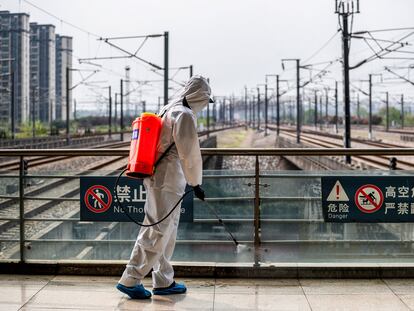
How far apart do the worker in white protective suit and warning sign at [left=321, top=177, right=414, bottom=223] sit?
4.83 ft

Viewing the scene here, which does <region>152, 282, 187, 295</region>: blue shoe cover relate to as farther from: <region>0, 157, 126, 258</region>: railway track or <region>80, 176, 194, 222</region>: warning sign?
<region>0, 157, 126, 258</region>: railway track

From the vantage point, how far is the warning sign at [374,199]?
515cm

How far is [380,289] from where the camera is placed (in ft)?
15.3

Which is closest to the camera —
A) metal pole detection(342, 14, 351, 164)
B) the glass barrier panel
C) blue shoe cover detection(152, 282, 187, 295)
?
blue shoe cover detection(152, 282, 187, 295)

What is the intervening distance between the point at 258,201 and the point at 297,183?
38 cm

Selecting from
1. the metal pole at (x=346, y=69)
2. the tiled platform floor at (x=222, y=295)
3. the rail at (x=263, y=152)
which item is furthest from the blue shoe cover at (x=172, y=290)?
the metal pole at (x=346, y=69)

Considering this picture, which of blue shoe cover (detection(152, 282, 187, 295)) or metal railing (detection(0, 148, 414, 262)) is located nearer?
blue shoe cover (detection(152, 282, 187, 295))

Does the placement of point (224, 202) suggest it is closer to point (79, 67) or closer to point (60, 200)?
point (60, 200)

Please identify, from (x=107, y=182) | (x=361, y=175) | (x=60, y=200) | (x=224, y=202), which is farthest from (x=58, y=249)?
(x=361, y=175)

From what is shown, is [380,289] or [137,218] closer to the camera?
[380,289]

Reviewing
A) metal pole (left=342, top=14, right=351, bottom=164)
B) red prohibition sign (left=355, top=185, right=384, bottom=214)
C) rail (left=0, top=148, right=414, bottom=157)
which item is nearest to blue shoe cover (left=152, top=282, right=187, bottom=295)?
rail (left=0, top=148, right=414, bottom=157)

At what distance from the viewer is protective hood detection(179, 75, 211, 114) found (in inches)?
173

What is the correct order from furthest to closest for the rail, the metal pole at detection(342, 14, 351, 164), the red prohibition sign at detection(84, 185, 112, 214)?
the metal pole at detection(342, 14, 351, 164), the red prohibition sign at detection(84, 185, 112, 214), the rail

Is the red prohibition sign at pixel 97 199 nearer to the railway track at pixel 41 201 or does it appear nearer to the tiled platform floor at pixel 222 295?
the railway track at pixel 41 201
